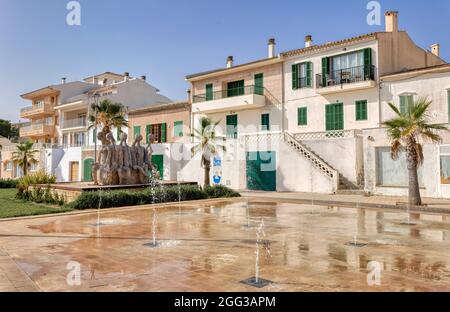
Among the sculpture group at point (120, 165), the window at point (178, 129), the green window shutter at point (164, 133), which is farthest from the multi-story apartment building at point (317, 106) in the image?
the sculpture group at point (120, 165)

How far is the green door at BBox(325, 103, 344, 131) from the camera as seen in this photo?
83.0 feet

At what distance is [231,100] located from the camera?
30469 millimetres

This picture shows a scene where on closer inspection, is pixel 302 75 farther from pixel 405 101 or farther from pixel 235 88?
pixel 405 101

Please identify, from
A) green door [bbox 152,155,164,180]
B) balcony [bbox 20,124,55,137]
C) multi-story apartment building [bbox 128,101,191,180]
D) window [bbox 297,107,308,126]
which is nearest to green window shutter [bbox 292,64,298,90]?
window [bbox 297,107,308,126]

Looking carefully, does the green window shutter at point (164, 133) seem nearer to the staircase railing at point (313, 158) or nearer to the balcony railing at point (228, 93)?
the balcony railing at point (228, 93)

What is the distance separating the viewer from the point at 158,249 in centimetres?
792

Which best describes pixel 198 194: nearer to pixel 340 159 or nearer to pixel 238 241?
pixel 340 159

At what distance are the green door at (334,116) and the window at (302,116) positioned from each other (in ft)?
5.21

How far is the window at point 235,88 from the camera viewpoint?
30984 mm

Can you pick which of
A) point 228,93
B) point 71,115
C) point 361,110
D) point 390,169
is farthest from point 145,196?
point 71,115

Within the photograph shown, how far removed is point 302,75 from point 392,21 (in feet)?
21.5

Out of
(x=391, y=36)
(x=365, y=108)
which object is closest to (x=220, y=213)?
(x=365, y=108)

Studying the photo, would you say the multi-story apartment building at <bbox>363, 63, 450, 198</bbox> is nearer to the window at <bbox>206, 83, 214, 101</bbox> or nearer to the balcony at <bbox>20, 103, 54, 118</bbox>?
the window at <bbox>206, 83, 214, 101</bbox>
